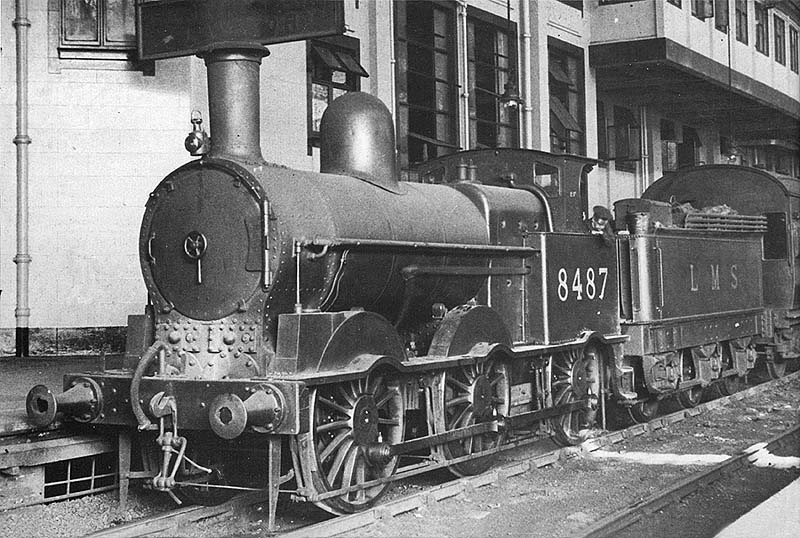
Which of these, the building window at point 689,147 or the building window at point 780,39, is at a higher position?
the building window at point 780,39

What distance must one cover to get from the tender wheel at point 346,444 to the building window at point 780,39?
66.4ft

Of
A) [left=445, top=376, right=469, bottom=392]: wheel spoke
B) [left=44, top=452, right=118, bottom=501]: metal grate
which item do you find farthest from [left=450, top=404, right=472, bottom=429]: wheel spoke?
[left=44, top=452, right=118, bottom=501]: metal grate

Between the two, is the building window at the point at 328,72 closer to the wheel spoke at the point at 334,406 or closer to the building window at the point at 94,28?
the building window at the point at 94,28

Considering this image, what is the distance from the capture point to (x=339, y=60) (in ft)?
42.8

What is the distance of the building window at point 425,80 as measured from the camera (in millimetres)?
14578

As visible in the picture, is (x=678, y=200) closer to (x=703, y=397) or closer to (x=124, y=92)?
(x=703, y=397)

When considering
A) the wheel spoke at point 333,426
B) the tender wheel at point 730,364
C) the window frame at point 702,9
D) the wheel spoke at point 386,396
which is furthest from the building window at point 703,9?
the wheel spoke at point 333,426

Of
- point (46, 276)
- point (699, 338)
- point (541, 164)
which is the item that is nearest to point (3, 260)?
point (46, 276)

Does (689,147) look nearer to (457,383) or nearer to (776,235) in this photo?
(776,235)

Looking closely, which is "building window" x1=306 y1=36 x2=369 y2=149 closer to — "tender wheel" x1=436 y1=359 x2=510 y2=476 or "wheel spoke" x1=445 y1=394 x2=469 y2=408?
"tender wheel" x1=436 y1=359 x2=510 y2=476

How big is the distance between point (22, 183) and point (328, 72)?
165 inches

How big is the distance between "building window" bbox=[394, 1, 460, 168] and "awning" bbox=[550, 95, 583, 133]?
A: 3.11 meters

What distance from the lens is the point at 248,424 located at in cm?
568

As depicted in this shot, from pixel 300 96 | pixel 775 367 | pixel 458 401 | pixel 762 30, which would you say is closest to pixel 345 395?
pixel 458 401
